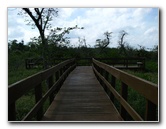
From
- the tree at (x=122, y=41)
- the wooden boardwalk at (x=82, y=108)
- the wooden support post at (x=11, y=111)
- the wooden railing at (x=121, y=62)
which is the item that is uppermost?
the tree at (x=122, y=41)

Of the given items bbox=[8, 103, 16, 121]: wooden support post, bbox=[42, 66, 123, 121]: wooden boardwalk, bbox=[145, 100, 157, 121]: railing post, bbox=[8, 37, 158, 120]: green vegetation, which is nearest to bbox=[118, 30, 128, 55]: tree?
bbox=[8, 37, 158, 120]: green vegetation

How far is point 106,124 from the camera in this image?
9.52 ft

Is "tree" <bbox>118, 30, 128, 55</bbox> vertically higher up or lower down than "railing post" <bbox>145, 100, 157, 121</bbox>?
higher up

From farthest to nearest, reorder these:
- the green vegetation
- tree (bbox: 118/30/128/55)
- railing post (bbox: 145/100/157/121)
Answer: tree (bbox: 118/30/128/55) → the green vegetation → railing post (bbox: 145/100/157/121)

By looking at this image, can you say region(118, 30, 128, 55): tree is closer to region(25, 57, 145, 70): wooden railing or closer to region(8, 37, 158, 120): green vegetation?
region(8, 37, 158, 120): green vegetation

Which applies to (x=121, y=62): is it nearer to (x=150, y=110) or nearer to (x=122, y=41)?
(x=122, y=41)

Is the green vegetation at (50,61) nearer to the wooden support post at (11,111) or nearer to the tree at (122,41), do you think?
the tree at (122,41)

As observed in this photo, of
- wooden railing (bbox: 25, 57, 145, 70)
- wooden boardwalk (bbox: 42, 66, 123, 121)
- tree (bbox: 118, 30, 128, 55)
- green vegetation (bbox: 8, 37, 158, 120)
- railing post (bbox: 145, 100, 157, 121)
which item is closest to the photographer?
railing post (bbox: 145, 100, 157, 121)

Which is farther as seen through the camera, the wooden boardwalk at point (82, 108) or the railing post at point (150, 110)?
the wooden boardwalk at point (82, 108)

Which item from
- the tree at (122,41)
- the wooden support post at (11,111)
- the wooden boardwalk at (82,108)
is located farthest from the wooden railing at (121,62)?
the wooden support post at (11,111)

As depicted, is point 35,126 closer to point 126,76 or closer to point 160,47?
point 126,76

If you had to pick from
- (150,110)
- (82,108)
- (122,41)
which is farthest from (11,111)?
(122,41)

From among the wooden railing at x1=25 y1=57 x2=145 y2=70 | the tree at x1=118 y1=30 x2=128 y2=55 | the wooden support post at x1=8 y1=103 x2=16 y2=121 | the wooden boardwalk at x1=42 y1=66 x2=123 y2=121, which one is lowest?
the wooden boardwalk at x1=42 y1=66 x2=123 y2=121

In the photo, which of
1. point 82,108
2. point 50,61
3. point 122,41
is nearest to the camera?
point 82,108
